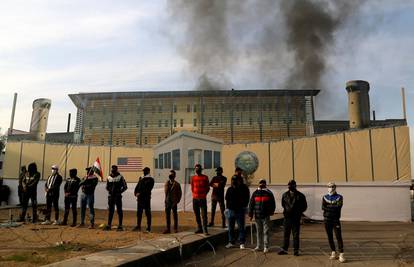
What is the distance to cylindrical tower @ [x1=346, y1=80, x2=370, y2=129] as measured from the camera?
41.3 m

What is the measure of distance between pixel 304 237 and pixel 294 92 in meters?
44.6

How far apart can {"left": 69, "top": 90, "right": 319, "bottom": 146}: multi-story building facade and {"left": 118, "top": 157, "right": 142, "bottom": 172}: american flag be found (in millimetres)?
19960

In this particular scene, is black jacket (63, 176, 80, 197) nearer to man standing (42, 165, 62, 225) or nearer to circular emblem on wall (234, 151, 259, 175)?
man standing (42, 165, 62, 225)

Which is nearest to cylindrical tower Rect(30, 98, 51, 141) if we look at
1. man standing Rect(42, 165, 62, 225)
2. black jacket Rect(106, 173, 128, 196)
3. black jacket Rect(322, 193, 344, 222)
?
man standing Rect(42, 165, 62, 225)

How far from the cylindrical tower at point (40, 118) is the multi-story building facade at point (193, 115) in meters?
6.44

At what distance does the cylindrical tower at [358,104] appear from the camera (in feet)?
136

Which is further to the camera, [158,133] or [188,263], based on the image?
[158,133]

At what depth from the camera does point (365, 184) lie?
16609 mm

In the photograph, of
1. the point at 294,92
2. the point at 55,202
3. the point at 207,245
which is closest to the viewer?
the point at 207,245

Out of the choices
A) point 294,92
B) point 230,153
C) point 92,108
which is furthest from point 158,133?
point 230,153

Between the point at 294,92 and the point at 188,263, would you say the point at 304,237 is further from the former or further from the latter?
the point at 294,92

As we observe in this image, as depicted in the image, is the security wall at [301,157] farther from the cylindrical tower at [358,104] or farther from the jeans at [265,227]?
the jeans at [265,227]

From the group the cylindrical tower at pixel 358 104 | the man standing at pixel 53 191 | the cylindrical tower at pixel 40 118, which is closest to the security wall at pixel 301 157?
the cylindrical tower at pixel 358 104


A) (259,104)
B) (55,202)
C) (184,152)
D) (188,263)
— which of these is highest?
(259,104)
